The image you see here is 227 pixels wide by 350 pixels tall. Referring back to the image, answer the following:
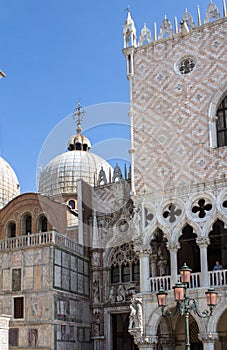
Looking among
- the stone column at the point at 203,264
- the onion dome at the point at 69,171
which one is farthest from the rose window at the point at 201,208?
the onion dome at the point at 69,171

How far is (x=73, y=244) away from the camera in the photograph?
2302 centimetres

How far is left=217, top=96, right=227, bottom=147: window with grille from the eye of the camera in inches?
779

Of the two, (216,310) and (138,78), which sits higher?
(138,78)

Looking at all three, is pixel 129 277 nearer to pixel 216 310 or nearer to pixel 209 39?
pixel 216 310

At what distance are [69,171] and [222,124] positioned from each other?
15046 millimetres

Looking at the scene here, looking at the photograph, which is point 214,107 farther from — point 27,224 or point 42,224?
point 27,224

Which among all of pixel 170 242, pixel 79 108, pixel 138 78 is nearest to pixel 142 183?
pixel 170 242

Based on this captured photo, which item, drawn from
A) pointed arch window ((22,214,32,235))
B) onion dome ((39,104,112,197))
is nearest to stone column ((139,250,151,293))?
pointed arch window ((22,214,32,235))

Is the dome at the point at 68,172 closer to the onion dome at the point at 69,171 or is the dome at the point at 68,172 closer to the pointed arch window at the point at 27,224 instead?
the onion dome at the point at 69,171

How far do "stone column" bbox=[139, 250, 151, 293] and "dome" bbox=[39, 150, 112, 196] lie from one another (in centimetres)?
1316

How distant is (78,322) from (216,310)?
245 inches

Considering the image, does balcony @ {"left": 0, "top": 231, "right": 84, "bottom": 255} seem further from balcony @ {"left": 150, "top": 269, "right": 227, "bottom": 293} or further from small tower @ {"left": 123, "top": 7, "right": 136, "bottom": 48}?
small tower @ {"left": 123, "top": 7, "right": 136, "bottom": 48}

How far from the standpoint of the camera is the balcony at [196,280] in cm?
1858

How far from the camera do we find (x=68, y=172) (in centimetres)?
3356
